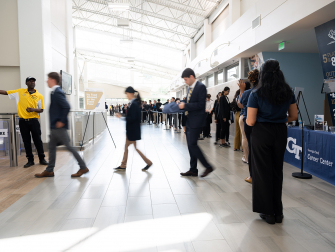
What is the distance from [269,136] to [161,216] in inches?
52.2

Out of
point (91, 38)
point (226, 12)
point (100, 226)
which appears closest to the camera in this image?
point (100, 226)

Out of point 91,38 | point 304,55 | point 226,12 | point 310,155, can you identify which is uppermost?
point 91,38

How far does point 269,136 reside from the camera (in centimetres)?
233

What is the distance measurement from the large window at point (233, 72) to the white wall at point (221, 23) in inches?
76.3

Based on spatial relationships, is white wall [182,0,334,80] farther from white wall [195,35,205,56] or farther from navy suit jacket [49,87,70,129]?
white wall [195,35,205,56]

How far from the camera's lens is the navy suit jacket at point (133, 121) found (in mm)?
4125

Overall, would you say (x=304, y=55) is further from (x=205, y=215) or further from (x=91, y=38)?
(x=91, y=38)

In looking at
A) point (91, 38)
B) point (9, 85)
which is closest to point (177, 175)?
point (9, 85)

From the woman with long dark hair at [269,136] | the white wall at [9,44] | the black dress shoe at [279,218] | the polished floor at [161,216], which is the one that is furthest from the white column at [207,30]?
the black dress shoe at [279,218]

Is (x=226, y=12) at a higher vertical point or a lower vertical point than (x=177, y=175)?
higher

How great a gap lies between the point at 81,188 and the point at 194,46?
1627 cm

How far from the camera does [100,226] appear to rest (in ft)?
7.72

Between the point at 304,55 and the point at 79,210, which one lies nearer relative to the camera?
the point at 79,210

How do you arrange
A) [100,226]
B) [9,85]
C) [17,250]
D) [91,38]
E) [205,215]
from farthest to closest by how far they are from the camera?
[91,38], [9,85], [205,215], [100,226], [17,250]
